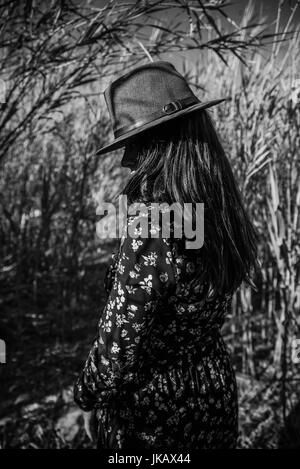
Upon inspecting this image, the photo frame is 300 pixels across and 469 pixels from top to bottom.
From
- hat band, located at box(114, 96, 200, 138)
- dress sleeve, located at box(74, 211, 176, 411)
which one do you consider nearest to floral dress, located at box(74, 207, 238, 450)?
dress sleeve, located at box(74, 211, 176, 411)

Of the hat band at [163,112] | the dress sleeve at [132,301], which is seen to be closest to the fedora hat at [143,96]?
the hat band at [163,112]

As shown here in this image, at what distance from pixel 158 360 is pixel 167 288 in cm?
20

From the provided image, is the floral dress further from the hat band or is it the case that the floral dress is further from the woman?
the hat band

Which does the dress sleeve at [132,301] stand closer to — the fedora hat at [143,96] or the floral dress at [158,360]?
the floral dress at [158,360]

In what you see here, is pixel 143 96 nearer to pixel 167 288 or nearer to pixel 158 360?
pixel 167 288

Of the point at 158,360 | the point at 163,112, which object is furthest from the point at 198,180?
the point at 158,360

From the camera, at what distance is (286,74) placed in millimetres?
2238

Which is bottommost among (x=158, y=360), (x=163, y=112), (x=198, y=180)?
(x=158, y=360)

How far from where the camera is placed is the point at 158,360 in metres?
0.91

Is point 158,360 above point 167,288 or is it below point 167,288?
below

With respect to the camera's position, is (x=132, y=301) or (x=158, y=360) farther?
(x=158, y=360)

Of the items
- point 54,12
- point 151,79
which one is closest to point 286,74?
point 54,12

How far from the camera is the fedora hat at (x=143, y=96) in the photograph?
90cm

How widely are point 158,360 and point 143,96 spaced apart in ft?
1.85
